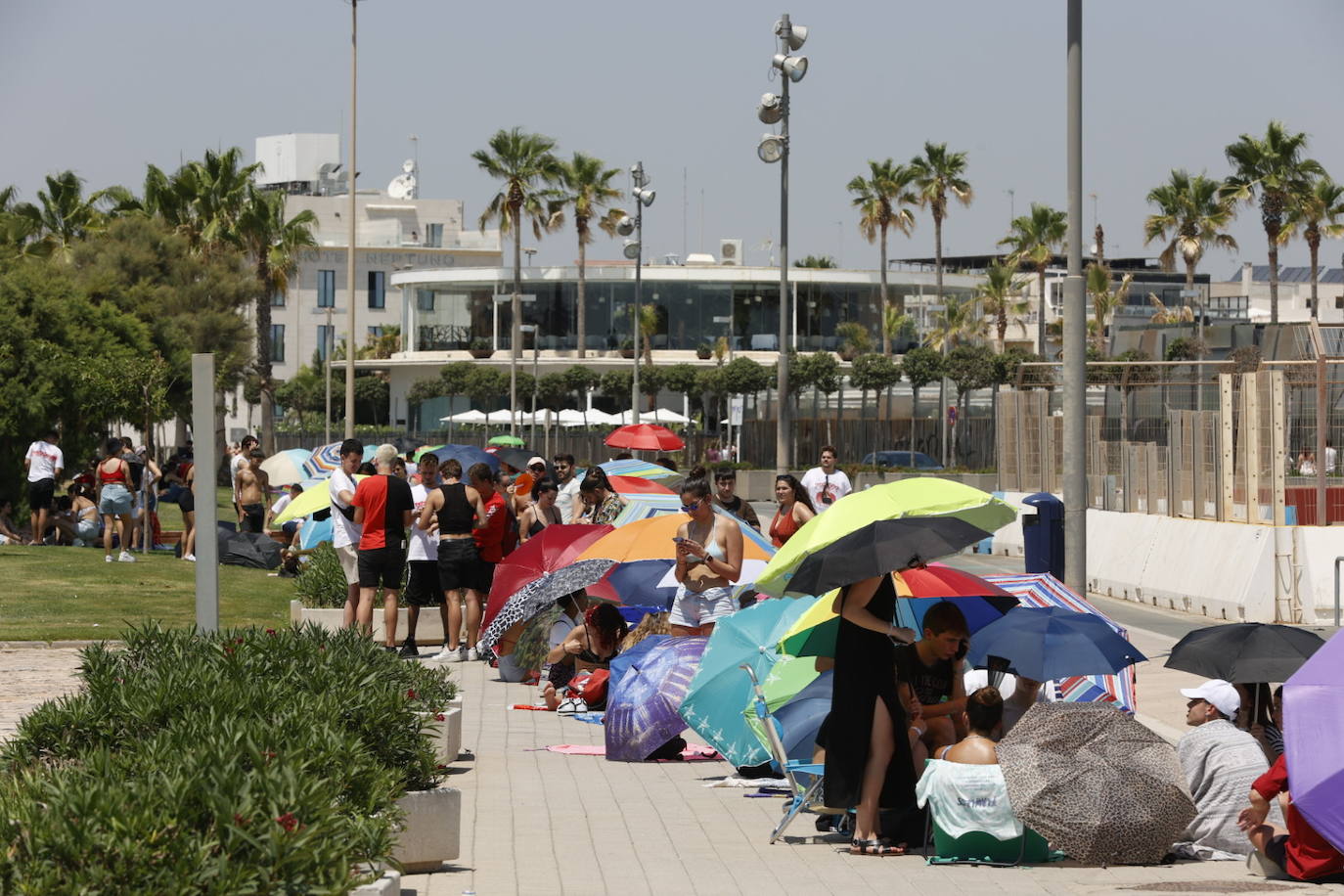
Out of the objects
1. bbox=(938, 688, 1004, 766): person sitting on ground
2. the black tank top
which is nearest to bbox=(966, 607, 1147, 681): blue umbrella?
bbox=(938, 688, 1004, 766): person sitting on ground

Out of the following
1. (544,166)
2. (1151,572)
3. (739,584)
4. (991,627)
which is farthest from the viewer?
(544,166)

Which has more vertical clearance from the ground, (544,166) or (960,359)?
(544,166)

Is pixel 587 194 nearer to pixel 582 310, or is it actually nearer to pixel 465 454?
pixel 582 310

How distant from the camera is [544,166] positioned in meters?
69.6

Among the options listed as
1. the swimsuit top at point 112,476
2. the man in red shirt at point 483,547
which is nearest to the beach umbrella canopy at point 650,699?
the man in red shirt at point 483,547

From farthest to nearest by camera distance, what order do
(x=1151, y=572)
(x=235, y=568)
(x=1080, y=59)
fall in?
1. (x=235, y=568)
2. (x=1151, y=572)
3. (x=1080, y=59)

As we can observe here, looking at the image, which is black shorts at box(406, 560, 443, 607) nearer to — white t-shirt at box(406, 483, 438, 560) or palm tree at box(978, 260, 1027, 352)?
white t-shirt at box(406, 483, 438, 560)

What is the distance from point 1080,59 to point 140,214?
47.7m

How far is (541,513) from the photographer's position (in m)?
18.2

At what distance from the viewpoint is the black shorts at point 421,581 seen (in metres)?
16.1

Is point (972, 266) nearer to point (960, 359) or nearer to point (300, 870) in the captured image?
point (960, 359)

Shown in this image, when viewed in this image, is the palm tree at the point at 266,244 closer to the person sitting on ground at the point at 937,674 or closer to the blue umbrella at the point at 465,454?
the blue umbrella at the point at 465,454

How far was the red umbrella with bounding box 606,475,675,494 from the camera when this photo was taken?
18281 mm

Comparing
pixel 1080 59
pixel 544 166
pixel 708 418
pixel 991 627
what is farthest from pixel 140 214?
pixel 991 627
